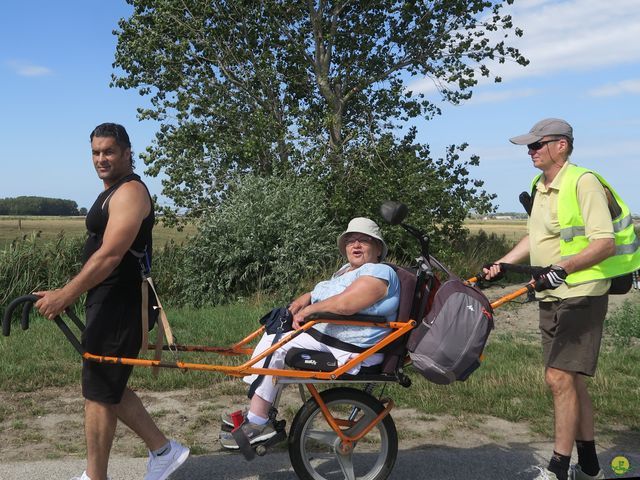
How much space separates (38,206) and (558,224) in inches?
4370

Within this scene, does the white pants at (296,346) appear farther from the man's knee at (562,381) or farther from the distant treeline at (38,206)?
the distant treeline at (38,206)

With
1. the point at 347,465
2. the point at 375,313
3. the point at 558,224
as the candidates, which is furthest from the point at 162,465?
the point at 558,224

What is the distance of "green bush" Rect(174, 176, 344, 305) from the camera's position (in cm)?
1209

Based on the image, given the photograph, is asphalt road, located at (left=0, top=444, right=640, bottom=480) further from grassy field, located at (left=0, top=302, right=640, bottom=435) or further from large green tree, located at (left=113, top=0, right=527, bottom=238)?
large green tree, located at (left=113, top=0, right=527, bottom=238)

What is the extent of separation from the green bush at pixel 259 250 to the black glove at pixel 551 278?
7829 millimetres

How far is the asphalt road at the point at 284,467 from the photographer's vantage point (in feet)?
13.7

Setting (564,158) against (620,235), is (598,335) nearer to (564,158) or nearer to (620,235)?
(620,235)

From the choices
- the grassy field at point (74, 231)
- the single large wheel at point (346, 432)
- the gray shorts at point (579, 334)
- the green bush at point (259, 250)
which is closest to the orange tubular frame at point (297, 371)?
the single large wheel at point (346, 432)

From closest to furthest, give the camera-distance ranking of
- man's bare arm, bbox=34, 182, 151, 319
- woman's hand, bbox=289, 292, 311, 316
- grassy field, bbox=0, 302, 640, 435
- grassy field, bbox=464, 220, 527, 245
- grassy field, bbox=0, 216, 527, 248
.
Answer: man's bare arm, bbox=34, 182, 151, 319
woman's hand, bbox=289, 292, 311, 316
grassy field, bbox=0, 302, 640, 435
grassy field, bbox=0, 216, 527, 248
grassy field, bbox=464, 220, 527, 245

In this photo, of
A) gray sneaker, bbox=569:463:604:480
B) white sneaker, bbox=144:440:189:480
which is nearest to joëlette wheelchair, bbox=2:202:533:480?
white sneaker, bbox=144:440:189:480

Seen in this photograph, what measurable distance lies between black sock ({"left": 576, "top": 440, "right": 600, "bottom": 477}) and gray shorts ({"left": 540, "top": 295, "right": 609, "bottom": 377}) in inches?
18.0

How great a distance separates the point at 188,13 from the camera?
17453mm

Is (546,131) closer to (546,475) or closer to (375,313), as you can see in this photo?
(375,313)

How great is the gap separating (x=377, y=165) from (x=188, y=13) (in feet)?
20.6
